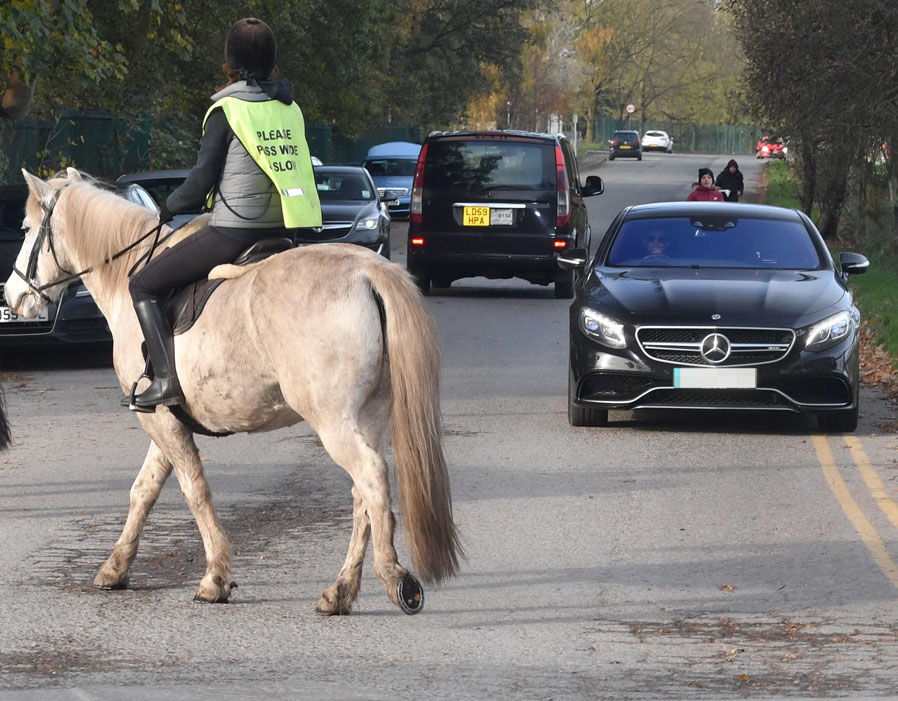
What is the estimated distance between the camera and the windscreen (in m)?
25.2

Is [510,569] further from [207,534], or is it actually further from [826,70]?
[826,70]

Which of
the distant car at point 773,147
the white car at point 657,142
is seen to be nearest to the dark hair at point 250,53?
the distant car at point 773,147

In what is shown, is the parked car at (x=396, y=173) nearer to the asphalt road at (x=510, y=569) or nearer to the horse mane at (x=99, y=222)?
the asphalt road at (x=510, y=569)

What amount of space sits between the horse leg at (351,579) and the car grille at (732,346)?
4.96 metres

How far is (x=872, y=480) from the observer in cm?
959

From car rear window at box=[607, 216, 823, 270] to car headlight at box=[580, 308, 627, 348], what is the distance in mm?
1103

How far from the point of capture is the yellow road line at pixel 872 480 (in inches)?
344

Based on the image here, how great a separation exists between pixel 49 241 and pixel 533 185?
1383 cm

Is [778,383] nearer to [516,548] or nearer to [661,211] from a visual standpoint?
[661,211]

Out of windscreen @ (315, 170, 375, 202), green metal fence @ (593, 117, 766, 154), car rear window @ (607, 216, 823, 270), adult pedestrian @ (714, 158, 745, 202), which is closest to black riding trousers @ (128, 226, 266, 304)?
car rear window @ (607, 216, 823, 270)

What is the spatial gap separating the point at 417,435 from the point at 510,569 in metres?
1.31

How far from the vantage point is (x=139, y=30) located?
1081 inches

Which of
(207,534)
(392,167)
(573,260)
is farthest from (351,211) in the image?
(392,167)

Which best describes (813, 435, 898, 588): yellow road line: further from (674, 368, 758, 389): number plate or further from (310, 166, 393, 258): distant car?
(310, 166, 393, 258): distant car
